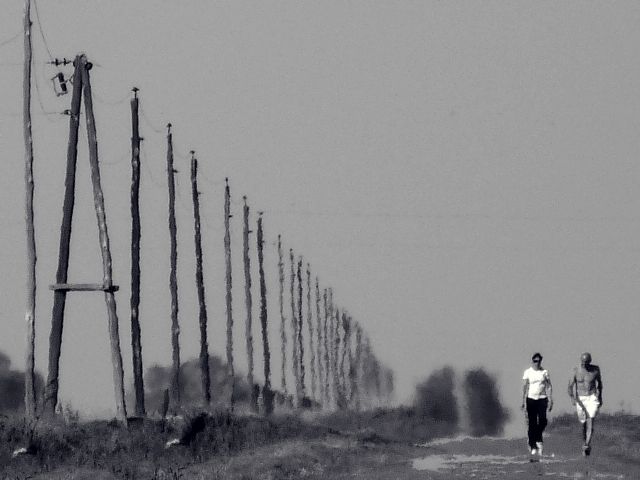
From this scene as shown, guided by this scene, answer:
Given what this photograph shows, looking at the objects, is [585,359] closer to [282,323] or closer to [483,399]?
[282,323]

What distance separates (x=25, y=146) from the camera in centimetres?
4056

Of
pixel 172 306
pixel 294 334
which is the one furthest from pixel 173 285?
pixel 294 334

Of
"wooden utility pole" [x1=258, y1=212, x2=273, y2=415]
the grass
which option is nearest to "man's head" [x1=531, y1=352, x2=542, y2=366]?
the grass

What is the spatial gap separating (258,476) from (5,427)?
8898 millimetres

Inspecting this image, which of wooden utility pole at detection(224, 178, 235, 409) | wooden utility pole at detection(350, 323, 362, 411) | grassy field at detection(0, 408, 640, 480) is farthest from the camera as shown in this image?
wooden utility pole at detection(350, 323, 362, 411)

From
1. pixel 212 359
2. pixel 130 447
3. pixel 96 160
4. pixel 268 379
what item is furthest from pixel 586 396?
pixel 212 359

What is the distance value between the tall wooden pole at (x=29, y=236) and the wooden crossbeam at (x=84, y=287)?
66cm

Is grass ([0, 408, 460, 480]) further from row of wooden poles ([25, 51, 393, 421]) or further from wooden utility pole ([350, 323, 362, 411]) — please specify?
wooden utility pole ([350, 323, 362, 411])

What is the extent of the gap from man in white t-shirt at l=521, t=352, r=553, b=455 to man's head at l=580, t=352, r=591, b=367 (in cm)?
78

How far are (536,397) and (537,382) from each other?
0.31 meters

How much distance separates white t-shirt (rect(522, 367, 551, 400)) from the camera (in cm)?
3134

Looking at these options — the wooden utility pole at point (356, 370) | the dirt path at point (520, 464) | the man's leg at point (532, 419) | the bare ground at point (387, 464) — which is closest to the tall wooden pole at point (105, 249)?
the bare ground at point (387, 464)

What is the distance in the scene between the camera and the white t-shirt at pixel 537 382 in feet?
103

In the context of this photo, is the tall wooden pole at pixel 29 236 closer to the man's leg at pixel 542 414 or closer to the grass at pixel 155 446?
the grass at pixel 155 446
